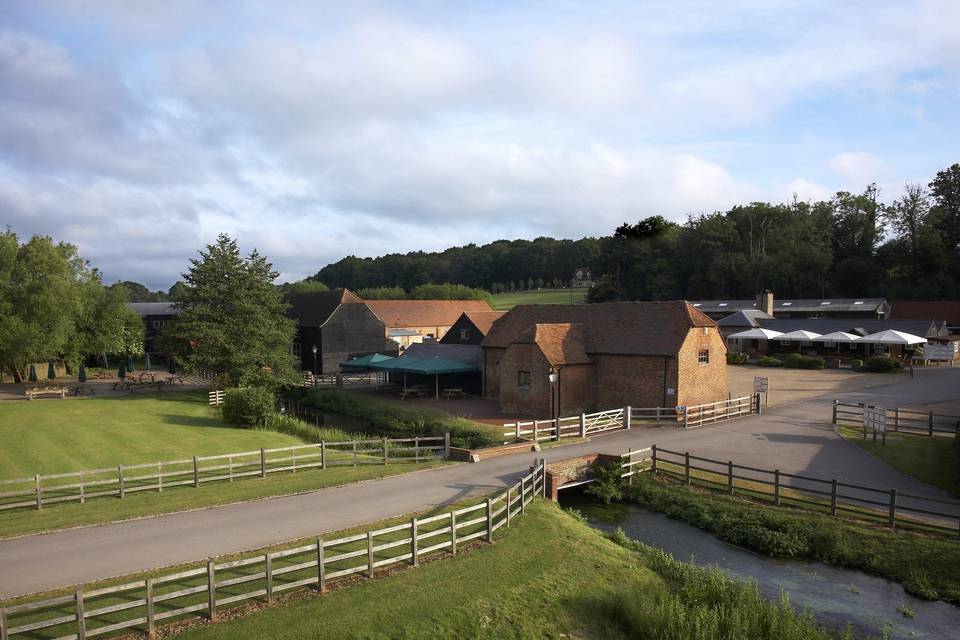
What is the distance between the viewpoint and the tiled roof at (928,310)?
200 ft

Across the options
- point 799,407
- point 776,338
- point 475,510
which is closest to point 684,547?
point 475,510

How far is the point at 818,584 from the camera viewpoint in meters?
13.1

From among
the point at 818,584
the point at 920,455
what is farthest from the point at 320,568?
the point at 920,455

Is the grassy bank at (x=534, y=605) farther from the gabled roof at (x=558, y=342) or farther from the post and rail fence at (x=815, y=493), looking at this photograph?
the gabled roof at (x=558, y=342)

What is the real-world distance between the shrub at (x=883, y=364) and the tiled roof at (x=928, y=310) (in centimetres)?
2319

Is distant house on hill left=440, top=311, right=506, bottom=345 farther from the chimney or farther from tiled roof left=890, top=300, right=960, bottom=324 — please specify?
tiled roof left=890, top=300, right=960, bottom=324

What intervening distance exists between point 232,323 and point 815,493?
106ft

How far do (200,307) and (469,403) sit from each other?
17735mm

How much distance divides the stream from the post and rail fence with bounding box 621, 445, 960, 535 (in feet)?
7.07

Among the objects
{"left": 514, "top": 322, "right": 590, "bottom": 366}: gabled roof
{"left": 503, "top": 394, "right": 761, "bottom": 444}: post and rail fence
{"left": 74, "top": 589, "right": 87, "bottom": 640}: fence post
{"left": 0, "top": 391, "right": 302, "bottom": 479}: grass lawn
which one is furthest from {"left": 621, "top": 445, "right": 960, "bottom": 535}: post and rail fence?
{"left": 0, "top": 391, "right": 302, "bottom": 479}: grass lawn

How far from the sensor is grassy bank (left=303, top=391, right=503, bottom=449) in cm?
2520

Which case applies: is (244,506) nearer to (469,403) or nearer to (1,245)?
(469,403)

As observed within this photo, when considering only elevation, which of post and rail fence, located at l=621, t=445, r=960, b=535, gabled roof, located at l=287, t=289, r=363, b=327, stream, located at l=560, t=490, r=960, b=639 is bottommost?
stream, located at l=560, t=490, r=960, b=639

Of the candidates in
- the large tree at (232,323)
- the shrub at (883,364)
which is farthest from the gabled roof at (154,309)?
the shrub at (883,364)
